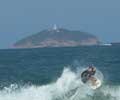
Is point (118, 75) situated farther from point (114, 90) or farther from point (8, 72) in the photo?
point (114, 90)

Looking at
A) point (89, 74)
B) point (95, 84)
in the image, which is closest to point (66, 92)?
point (95, 84)

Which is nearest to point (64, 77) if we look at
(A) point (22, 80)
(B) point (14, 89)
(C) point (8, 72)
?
(B) point (14, 89)

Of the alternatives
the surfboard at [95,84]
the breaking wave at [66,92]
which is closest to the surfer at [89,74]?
the surfboard at [95,84]

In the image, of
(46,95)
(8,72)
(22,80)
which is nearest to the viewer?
(46,95)

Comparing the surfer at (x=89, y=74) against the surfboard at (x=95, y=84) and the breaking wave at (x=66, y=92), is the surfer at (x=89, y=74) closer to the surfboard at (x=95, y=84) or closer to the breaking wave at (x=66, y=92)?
the surfboard at (x=95, y=84)

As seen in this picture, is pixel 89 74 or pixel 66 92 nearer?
pixel 89 74

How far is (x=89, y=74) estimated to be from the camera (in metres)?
39.7

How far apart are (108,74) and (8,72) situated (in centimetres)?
1238

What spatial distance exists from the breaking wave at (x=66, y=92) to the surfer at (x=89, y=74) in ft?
2.37

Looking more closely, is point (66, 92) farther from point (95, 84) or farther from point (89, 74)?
point (89, 74)

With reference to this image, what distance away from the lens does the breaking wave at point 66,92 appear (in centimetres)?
4153

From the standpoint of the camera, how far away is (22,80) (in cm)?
6003

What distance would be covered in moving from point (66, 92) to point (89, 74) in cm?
284

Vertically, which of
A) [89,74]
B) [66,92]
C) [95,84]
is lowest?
[66,92]
